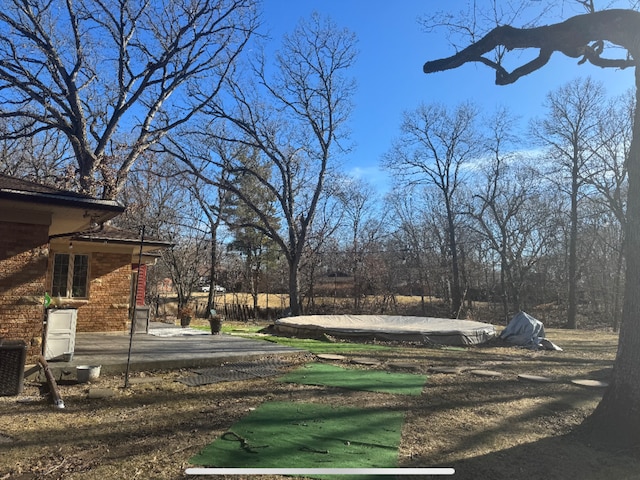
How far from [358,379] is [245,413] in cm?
269

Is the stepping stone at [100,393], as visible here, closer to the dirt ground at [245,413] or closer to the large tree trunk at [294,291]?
the dirt ground at [245,413]

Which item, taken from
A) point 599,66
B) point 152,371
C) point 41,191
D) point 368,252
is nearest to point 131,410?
point 152,371

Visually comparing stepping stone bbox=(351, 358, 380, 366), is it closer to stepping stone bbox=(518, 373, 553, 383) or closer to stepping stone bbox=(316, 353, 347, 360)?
stepping stone bbox=(316, 353, 347, 360)

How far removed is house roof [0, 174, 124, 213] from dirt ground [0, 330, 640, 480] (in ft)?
8.41

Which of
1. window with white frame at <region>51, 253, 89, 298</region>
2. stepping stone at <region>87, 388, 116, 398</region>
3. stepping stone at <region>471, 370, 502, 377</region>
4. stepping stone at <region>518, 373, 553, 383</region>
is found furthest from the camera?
window with white frame at <region>51, 253, 89, 298</region>

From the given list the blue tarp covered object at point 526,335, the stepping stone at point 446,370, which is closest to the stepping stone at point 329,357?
the stepping stone at point 446,370

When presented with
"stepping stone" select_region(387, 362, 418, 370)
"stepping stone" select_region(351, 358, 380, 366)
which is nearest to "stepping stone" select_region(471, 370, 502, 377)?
"stepping stone" select_region(387, 362, 418, 370)

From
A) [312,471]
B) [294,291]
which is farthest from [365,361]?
[294,291]

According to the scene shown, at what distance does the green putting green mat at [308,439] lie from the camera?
150 inches

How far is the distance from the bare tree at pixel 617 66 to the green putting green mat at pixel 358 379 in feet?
8.46

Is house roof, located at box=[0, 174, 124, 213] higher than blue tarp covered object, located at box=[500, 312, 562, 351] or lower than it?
higher

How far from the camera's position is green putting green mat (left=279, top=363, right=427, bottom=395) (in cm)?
684

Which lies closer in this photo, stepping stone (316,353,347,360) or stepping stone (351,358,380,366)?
stepping stone (351,358,380,366)

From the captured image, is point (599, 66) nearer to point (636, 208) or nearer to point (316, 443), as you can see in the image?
point (636, 208)
